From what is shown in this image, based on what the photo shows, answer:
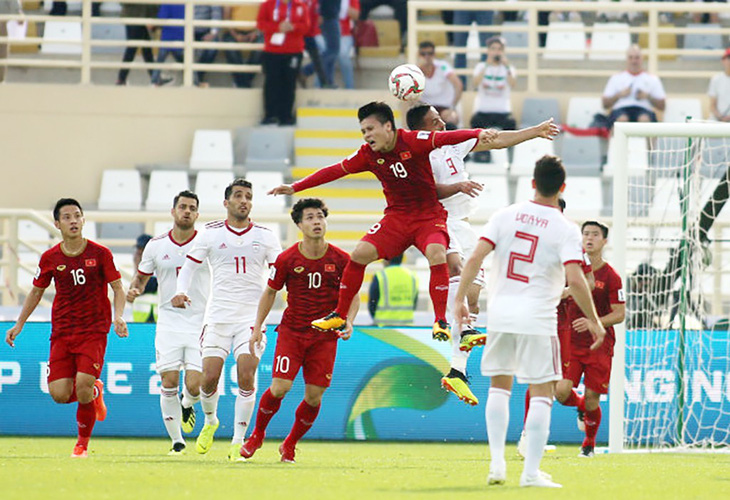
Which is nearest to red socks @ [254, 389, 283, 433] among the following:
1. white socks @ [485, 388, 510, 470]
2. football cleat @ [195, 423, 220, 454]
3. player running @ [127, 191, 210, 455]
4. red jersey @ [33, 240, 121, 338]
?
A: football cleat @ [195, 423, 220, 454]

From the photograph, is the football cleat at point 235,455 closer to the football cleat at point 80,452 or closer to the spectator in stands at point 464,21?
the football cleat at point 80,452

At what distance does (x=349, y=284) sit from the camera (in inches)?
454

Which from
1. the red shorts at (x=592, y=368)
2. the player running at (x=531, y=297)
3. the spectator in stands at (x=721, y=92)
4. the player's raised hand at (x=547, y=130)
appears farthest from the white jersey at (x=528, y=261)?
the spectator in stands at (x=721, y=92)

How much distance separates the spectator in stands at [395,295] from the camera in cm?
1647

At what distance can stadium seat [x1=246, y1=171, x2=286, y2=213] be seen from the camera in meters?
20.5

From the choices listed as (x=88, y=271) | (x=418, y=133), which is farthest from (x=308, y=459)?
(x=418, y=133)

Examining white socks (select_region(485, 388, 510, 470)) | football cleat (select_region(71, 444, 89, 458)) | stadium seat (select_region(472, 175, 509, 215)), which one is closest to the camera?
white socks (select_region(485, 388, 510, 470))

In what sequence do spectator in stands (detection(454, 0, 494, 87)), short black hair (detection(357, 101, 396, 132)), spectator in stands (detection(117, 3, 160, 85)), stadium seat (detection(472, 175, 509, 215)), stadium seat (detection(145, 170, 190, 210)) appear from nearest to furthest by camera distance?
short black hair (detection(357, 101, 396, 132))
stadium seat (detection(472, 175, 509, 215))
stadium seat (detection(145, 170, 190, 210))
spectator in stands (detection(117, 3, 160, 85))
spectator in stands (detection(454, 0, 494, 87))

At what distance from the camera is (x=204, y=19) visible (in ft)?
78.2

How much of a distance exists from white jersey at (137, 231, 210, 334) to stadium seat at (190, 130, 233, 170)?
26.9 ft

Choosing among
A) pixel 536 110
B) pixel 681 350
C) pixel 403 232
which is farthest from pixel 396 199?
pixel 536 110

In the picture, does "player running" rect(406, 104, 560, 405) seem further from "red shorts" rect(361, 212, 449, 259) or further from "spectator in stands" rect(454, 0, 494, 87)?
"spectator in stands" rect(454, 0, 494, 87)

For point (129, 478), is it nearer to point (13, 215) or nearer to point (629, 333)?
point (629, 333)

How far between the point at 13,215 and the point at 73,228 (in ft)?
18.2
